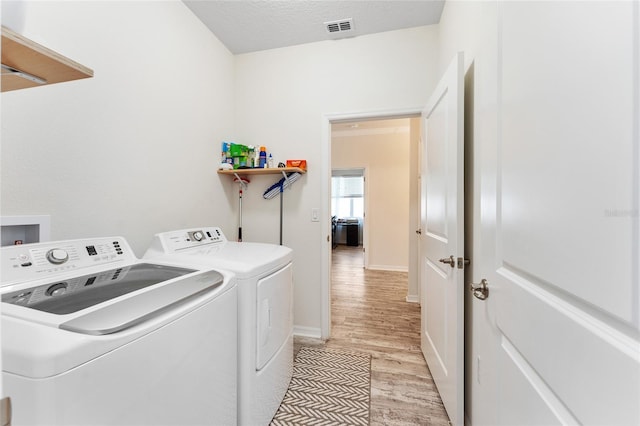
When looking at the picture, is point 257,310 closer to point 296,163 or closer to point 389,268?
point 296,163

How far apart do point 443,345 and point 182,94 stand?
7.93 feet

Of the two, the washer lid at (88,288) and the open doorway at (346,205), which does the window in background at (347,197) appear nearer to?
the open doorway at (346,205)

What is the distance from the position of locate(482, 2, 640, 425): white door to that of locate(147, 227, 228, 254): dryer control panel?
5.22 ft

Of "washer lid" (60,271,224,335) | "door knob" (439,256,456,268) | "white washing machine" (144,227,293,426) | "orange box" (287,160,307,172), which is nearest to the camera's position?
"washer lid" (60,271,224,335)

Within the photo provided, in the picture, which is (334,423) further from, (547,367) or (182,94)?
(182,94)

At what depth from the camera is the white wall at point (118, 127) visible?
107 cm

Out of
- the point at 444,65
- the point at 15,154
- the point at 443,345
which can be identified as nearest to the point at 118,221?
the point at 15,154

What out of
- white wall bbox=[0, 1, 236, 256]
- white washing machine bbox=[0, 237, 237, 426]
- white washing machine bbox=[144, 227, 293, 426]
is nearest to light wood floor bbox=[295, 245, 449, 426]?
white washing machine bbox=[144, 227, 293, 426]

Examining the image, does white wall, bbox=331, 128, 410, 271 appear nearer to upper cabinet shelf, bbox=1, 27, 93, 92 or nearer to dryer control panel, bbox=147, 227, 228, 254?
dryer control panel, bbox=147, 227, 228, 254

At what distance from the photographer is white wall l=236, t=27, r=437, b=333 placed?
2.15m

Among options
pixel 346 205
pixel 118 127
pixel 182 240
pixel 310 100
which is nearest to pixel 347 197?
pixel 346 205

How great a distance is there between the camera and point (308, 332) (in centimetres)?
233

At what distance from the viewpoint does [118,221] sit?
55.9 inches

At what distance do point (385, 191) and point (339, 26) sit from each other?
127 inches
